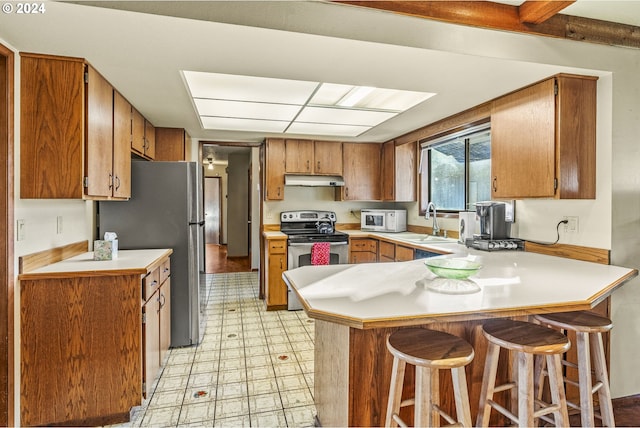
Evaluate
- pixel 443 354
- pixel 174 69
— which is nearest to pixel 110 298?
pixel 174 69

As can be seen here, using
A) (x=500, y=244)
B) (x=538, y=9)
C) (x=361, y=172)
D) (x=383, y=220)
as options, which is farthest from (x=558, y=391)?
(x=361, y=172)

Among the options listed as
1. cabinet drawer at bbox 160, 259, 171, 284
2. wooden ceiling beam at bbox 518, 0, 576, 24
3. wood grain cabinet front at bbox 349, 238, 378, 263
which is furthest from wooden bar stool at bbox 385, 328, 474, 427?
wood grain cabinet front at bbox 349, 238, 378, 263

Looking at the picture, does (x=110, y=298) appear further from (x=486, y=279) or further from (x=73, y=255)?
(x=486, y=279)

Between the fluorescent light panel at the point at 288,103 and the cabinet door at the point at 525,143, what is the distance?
63cm

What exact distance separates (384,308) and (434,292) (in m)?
0.36

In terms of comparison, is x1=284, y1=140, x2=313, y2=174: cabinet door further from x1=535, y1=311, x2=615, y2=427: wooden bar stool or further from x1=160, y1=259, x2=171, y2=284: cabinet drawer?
x1=535, y1=311, x2=615, y2=427: wooden bar stool

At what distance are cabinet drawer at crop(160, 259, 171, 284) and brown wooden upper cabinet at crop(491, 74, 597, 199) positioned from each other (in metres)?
2.75

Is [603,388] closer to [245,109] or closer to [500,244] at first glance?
[500,244]

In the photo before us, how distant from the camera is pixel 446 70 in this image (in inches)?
83.4

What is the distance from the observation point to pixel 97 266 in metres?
2.05

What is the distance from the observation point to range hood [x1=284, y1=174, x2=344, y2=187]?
4.38 metres

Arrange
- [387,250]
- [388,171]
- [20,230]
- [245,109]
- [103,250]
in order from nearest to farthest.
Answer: [20,230]
[103,250]
[245,109]
[387,250]
[388,171]

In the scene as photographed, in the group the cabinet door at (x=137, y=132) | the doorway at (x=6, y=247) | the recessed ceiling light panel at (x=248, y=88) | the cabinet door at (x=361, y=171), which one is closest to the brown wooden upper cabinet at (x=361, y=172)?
the cabinet door at (x=361, y=171)

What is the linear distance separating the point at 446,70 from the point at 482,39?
26cm
